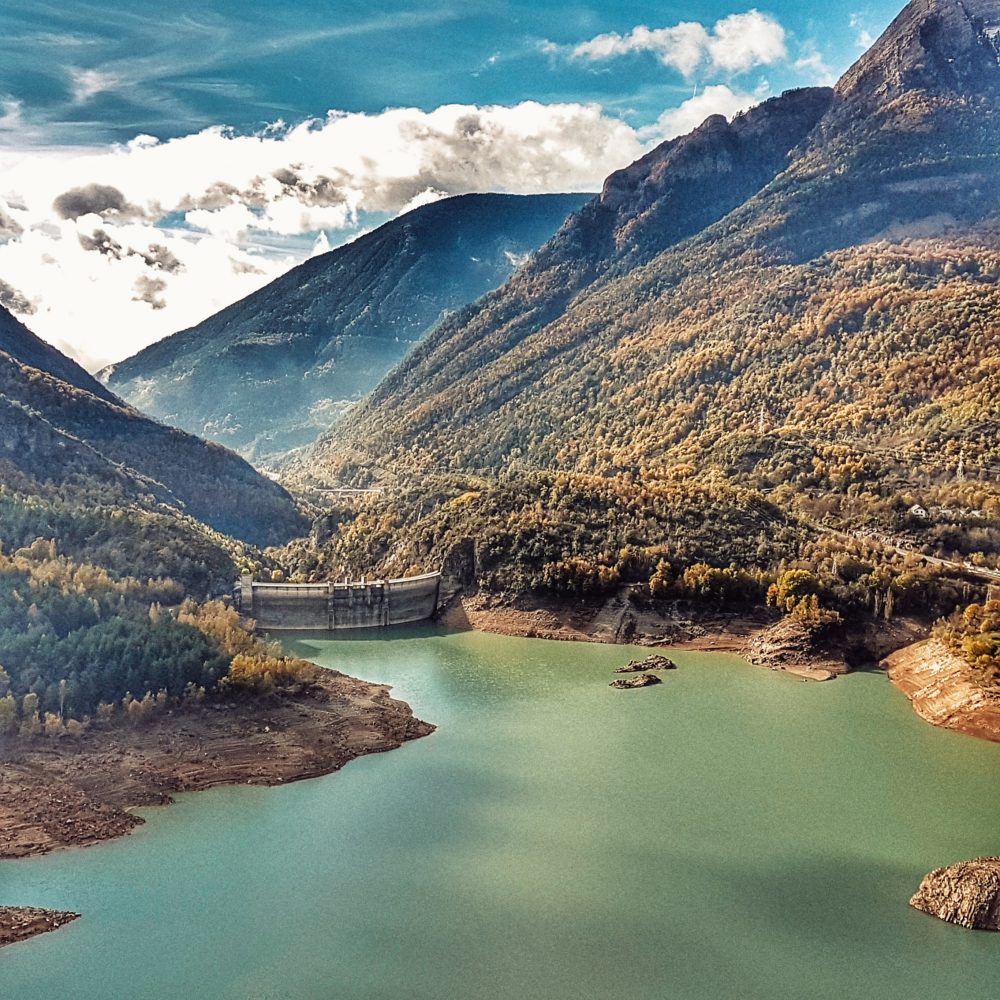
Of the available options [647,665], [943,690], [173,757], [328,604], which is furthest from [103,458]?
[943,690]

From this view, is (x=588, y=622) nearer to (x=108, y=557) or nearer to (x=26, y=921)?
(x=108, y=557)

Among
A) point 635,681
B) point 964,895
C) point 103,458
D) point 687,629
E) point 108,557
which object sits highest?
point 103,458

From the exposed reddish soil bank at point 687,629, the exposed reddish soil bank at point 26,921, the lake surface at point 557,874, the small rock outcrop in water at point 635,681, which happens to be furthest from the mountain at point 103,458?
the exposed reddish soil bank at point 26,921

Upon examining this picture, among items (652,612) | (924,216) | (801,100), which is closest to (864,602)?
(652,612)

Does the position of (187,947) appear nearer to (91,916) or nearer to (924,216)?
(91,916)

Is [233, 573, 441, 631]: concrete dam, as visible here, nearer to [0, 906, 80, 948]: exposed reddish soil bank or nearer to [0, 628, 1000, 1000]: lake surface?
[0, 628, 1000, 1000]: lake surface

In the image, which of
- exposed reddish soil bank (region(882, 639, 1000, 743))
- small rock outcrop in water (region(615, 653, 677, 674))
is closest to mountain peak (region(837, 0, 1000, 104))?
exposed reddish soil bank (region(882, 639, 1000, 743))
